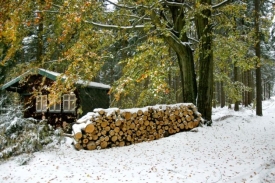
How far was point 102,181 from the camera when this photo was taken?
16.4 ft

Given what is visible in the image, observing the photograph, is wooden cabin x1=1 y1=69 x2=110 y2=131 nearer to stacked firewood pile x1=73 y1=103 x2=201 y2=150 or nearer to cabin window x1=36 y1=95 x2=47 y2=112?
cabin window x1=36 y1=95 x2=47 y2=112

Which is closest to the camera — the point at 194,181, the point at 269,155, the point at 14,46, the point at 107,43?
the point at 194,181

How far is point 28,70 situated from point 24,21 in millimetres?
2002

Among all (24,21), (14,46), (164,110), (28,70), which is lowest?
(164,110)

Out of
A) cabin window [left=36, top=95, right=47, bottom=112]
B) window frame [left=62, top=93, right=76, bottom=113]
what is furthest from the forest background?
cabin window [left=36, top=95, right=47, bottom=112]

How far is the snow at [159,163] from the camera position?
5.18 meters

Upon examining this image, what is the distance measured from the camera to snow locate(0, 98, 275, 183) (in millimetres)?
5176

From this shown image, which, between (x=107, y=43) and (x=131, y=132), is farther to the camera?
(x=107, y=43)

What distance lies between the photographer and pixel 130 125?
861 cm

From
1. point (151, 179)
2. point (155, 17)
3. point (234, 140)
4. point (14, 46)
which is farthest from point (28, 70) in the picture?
point (234, 140)

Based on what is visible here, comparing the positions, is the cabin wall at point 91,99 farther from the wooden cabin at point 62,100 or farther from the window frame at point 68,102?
the window frame at point 68,102

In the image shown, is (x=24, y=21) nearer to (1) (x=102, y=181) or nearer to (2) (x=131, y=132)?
(2) (x=131, y=132)

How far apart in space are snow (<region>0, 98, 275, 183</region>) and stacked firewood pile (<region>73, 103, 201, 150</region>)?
434 mm

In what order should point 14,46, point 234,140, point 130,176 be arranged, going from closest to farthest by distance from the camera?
point 130,176, point 14,46, point 234,140
